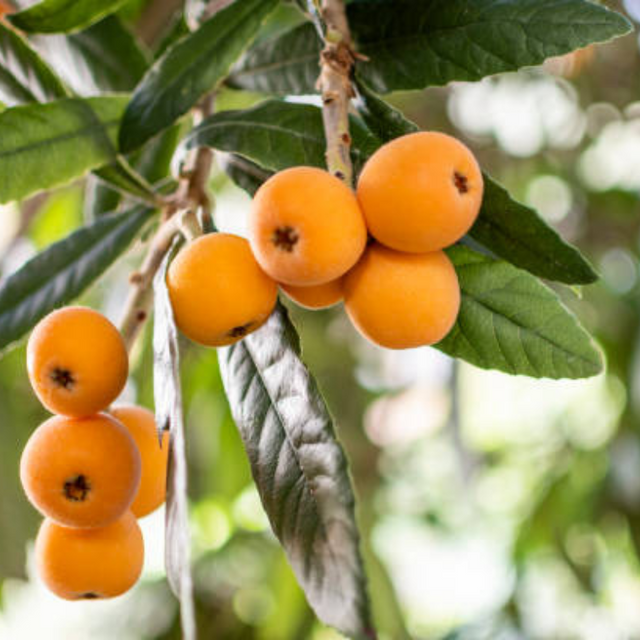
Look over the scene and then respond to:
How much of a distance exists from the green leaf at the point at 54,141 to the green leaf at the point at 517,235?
334mm

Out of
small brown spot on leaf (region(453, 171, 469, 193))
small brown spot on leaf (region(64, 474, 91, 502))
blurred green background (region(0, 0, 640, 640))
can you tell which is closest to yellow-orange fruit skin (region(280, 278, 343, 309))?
small brown spot on leaf (region(453, 171, 469, 193))

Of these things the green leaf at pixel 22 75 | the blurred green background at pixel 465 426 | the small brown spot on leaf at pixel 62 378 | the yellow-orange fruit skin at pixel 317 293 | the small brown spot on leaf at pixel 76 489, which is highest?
the green leaf at pixel 22 75

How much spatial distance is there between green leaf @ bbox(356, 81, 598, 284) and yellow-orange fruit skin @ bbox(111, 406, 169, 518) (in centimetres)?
35

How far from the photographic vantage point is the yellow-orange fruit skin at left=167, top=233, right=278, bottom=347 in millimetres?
663

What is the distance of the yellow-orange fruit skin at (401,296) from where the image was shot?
0.67 metres

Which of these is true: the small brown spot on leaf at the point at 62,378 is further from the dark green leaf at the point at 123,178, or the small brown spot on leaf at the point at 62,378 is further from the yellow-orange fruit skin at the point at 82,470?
the dark green leaf at the point at 123,178

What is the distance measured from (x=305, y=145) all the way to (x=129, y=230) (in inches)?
11.6

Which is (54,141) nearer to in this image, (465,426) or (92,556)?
(92,556)

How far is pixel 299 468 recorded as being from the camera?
69 cm

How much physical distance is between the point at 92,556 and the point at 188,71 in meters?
0.52

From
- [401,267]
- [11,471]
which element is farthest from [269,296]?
[11,471]

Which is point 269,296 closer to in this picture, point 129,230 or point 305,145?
point 305,145

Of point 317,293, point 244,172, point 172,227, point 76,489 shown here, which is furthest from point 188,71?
point 76,489

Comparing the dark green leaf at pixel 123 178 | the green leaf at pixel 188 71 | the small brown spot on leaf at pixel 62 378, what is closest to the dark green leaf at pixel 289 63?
the green leaf at pixel 188 71
